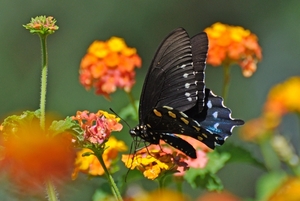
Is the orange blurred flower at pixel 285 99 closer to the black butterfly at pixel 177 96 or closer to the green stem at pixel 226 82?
the green stem at pixel 226 82

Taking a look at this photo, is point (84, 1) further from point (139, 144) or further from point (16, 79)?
point (139, 144)

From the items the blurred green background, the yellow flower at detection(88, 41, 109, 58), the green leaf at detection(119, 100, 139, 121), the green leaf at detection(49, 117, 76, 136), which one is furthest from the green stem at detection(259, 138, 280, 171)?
the blurred green background

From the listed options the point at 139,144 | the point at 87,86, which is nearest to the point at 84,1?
the point at 87,86

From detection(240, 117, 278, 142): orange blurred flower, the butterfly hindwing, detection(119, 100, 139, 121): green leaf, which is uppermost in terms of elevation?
detection(119, 100, 139, 121): green leaf

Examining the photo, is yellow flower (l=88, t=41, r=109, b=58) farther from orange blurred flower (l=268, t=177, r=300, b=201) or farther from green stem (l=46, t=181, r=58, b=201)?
orange blurred flower (l=268, t=177, r=300, b=201)

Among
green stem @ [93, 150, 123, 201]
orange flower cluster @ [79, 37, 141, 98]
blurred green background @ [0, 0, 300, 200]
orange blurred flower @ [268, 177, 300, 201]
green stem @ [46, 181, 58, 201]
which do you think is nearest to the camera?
orange blurred flower @ [268, 177, 300, 201]

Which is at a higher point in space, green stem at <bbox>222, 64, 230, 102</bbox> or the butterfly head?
green stem at <bbox>222, 64, 230, 102</bbox>
